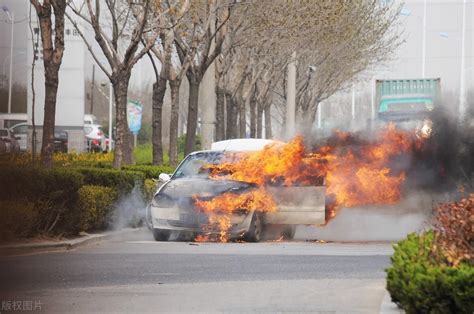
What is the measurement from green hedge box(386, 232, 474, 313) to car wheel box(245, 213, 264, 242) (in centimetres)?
843

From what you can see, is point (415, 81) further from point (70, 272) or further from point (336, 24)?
point (70, 272)

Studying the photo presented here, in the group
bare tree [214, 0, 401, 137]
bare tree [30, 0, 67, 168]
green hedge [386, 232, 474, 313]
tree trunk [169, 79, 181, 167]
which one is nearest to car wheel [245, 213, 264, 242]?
bare tree [30, 0, 67, 168]

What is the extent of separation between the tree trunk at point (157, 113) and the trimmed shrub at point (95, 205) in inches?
368

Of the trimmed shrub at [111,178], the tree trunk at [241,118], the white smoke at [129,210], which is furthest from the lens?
the tree trunk at [241,118]

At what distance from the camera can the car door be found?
17.5 m

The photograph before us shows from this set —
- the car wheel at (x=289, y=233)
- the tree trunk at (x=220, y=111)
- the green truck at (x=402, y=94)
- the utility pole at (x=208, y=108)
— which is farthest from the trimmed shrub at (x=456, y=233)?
the green truck at (x=402, y=94)

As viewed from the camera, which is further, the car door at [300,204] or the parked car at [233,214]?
the car door at [300,204]

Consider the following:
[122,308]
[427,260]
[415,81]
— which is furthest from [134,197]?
[415,81]

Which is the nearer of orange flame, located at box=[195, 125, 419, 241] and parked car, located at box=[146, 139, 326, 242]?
parked car, located at box=[146, 139, 326, 242]

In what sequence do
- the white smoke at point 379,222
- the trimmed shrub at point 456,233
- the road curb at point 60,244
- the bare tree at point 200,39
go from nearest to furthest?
the trimmed shrub at point 456,233 < the road curb at point 60,244 < the white smoke at point 379,222 < the bare tree at point 200,39

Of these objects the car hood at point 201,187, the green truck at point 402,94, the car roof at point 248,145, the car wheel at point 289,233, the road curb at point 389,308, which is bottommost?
the car wheel at point 289,233

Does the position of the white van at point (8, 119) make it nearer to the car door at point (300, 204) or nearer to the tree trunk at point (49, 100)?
the tree trunk at point (49, 100)

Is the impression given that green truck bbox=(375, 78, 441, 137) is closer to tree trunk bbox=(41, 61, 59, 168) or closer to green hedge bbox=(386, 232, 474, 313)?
tree trunk bbox=(41, 61, 59, 168)

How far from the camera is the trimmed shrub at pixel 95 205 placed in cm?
1722
